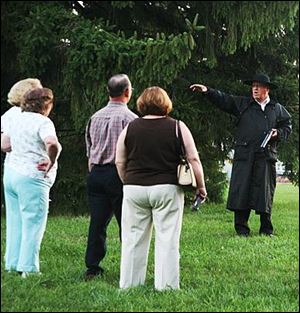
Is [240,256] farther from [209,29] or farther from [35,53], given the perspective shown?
[35,53]

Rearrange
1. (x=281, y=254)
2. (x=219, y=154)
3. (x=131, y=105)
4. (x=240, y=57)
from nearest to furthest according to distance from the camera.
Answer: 1. (x=131, y=105)
2. (x=281, y=254)
3. (x=240, y=57)
4. (x=219, y=154)

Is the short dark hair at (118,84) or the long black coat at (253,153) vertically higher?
A: the short dark hair at (118,84)

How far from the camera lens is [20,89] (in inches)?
195

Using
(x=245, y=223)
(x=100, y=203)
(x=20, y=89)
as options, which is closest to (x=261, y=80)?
(x=245, y=223)

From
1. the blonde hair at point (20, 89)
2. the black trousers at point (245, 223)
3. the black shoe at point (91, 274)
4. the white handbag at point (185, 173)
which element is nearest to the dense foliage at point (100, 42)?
the blonde hair at point (20, 89)

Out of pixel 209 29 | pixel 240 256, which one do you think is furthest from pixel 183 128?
pixel 240 256

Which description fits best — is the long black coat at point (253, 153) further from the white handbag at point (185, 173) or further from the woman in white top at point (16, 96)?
the woman in white top at point (16, 96)

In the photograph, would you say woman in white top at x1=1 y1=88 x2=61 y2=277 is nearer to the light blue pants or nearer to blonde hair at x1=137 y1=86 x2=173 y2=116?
the light blue pants

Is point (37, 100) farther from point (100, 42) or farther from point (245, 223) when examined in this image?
point (245, 223)

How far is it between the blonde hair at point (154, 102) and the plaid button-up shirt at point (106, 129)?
272mm

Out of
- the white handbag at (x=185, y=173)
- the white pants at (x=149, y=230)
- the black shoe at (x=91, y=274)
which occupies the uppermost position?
the white handbag at (x=185, y=173)

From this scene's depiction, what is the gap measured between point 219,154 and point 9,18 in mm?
4626

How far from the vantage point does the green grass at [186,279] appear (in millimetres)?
4637

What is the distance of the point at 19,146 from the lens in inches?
201
